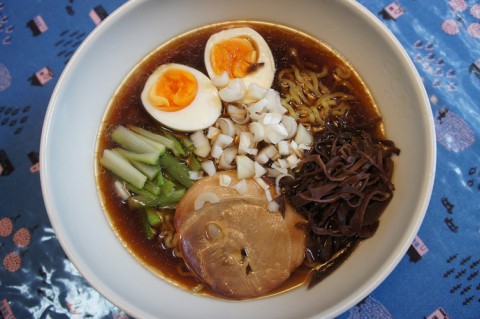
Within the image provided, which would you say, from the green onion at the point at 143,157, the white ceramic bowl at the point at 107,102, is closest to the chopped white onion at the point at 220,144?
the green onion at the point at 143,157

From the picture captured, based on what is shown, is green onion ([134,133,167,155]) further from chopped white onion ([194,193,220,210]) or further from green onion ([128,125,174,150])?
chopped white onion ([194,193,220,210])

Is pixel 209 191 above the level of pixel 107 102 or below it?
below

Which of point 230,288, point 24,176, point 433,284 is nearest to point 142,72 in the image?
point 24,176

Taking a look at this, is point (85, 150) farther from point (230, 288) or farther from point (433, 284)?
point (433, 284)

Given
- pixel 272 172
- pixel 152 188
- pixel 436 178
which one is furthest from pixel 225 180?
pixel 436 178

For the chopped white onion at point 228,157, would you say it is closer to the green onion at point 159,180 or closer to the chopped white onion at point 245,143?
the chopped white onion at point 245,143

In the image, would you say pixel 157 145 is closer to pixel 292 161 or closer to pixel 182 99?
pixel 182 99

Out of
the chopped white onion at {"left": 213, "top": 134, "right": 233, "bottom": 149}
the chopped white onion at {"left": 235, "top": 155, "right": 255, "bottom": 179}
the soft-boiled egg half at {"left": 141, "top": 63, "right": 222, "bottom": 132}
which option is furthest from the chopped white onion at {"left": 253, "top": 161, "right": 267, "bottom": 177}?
the soft-boiled egg half at {"left": 141, "top": 63, "right": 222, "bottom": 132}
